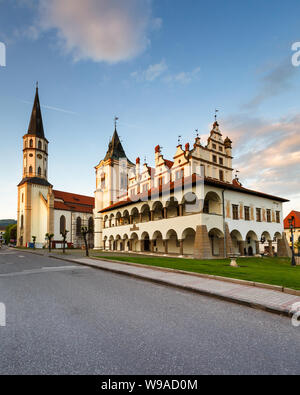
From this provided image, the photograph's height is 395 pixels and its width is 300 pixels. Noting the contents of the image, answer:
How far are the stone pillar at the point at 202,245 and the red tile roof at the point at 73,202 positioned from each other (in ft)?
165

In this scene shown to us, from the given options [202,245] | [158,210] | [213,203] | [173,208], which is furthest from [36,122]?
[202,245]

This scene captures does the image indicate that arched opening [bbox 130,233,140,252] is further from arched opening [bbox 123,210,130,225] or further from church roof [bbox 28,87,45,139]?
church roof [bbox 28,87,45,139]

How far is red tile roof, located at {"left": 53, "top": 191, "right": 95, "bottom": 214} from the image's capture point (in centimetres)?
6655

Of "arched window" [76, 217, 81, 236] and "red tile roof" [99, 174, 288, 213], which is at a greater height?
"red tile roof" [99, 174, 288, 213]

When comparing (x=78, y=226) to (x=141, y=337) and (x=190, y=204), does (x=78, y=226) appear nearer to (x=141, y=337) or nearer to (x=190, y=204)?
(x=190, y=204)

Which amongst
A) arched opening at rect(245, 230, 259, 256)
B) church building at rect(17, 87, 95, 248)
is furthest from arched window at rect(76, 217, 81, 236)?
arched opening at rect(245, 230, 259, 256)

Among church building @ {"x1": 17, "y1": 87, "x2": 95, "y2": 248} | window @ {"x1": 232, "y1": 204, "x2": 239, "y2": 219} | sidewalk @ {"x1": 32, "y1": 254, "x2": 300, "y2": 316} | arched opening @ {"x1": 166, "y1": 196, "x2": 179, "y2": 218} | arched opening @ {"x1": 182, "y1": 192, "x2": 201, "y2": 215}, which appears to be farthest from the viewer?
church building @ {"x1": 17, "y1": 87, "x2": 95, "y2": 248}

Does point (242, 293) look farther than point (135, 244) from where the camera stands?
No

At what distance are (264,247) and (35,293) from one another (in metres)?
40.1

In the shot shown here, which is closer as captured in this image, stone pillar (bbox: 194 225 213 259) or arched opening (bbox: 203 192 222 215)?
stone pillar (bbox: 194 225 213 259)

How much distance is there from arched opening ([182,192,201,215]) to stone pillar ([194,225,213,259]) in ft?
6.91

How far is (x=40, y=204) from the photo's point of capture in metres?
65.4

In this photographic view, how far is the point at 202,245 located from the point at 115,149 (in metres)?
37.7
